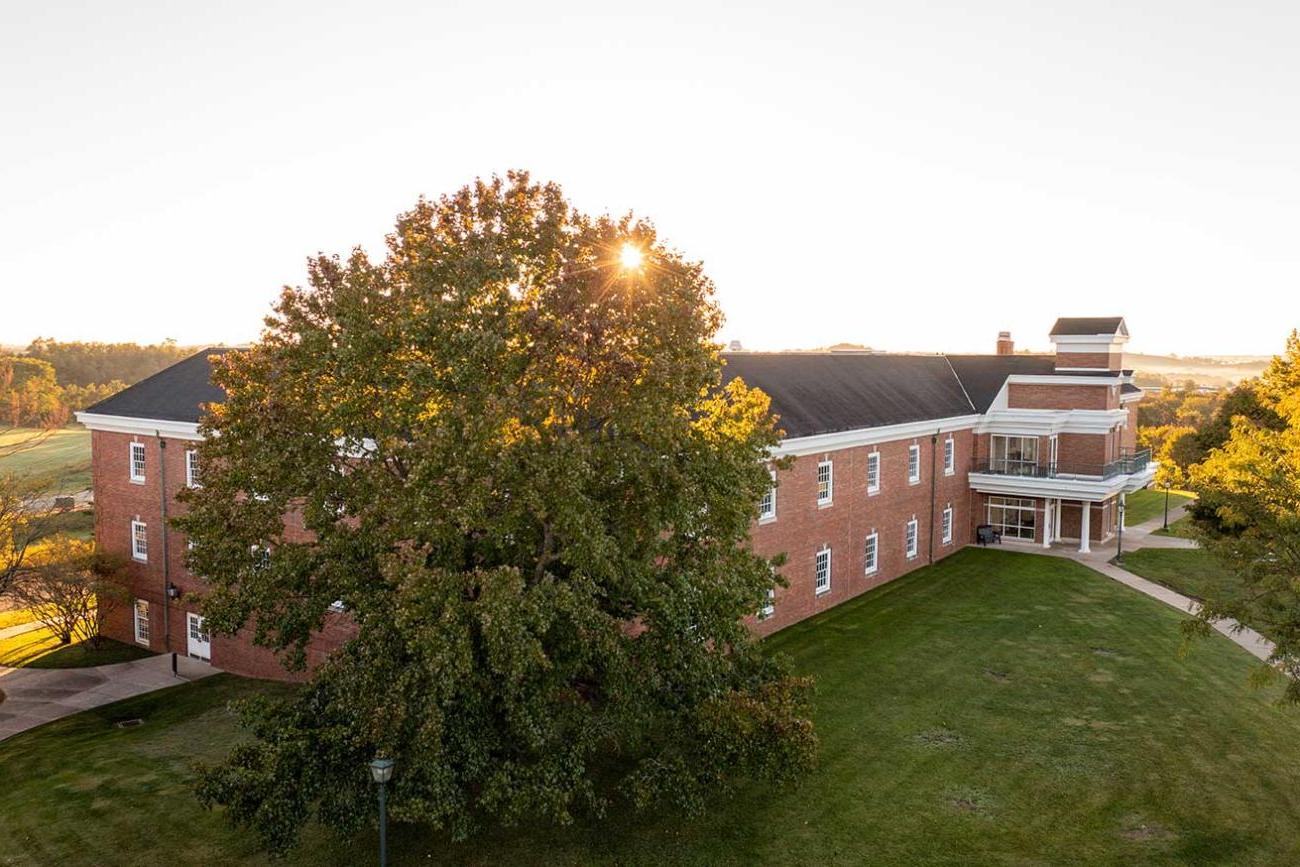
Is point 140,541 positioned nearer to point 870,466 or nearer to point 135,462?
point 135,462

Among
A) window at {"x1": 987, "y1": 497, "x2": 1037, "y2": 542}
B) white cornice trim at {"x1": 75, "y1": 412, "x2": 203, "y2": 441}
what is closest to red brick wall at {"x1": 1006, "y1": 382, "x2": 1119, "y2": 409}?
window at {"x1": 987, "y1": 497, "x2": 1037, "y2": 542}

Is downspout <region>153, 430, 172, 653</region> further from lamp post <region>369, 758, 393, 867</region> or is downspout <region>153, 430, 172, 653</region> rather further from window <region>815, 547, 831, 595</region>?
window <region>815, 547, 831, 595</region>

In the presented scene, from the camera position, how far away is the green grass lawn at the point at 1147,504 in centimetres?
5035

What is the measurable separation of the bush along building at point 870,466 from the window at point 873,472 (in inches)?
3.3

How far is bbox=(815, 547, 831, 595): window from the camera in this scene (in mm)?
30719

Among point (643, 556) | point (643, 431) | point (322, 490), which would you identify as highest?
point (643, 431)

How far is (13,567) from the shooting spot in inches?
1002

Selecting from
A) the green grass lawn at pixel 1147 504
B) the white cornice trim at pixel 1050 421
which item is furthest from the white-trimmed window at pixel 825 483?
the green grass lawn at pixel 1147 504

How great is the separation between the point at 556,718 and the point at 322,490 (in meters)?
5.48

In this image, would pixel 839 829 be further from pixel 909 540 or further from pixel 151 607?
pixel 151 607

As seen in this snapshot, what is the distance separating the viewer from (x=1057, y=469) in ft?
138

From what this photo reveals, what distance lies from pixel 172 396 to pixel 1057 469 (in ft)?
125

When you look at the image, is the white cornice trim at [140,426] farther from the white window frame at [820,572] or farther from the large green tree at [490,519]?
the white window frame at [820,572]

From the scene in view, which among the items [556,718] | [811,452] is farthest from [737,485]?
[811,452]
